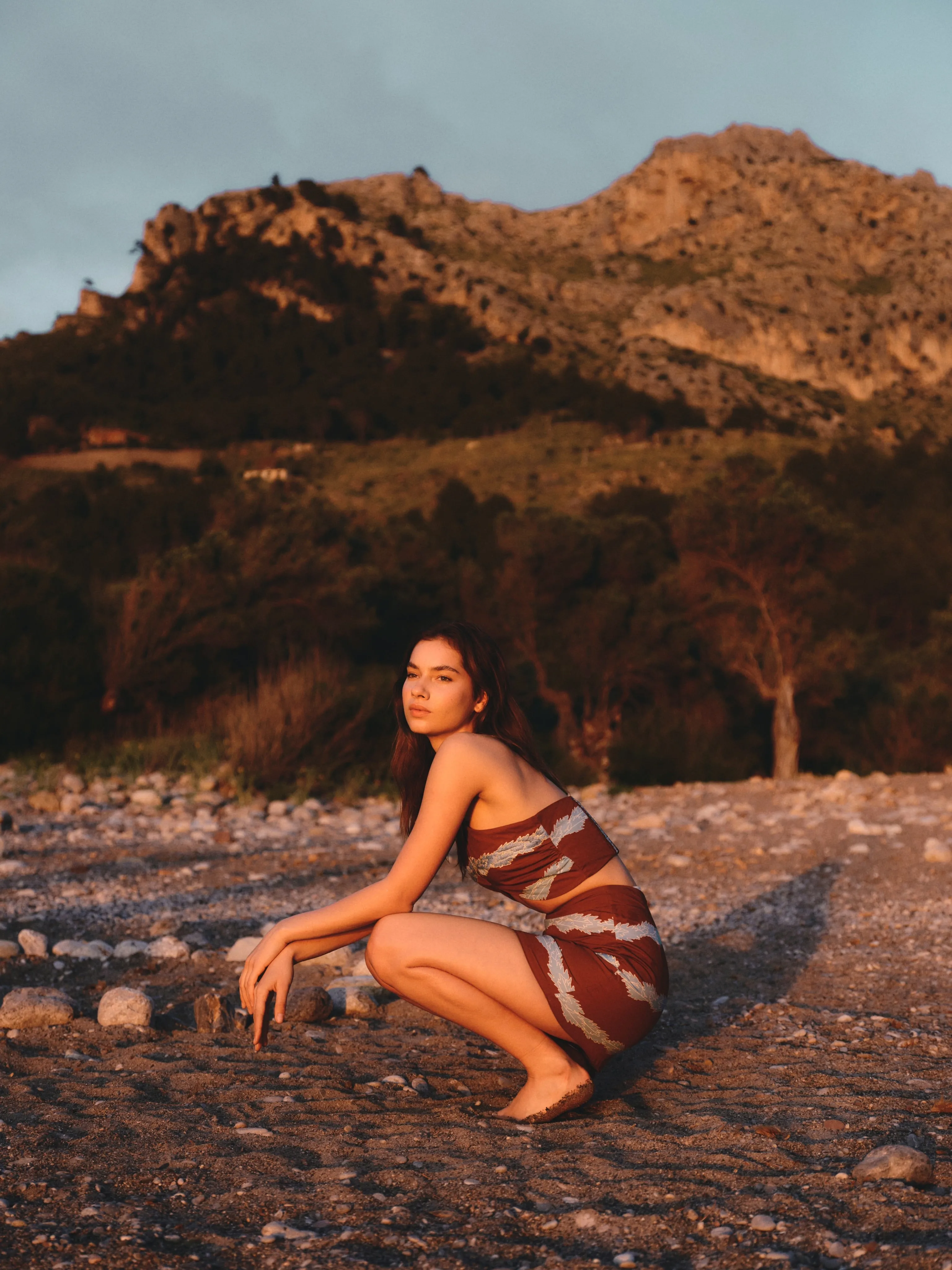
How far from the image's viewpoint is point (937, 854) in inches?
225

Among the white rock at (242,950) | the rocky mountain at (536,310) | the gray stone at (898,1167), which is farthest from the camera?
the rocky mountain at (536,310)

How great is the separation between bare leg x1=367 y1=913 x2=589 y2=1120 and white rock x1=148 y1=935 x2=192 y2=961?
1834 mm

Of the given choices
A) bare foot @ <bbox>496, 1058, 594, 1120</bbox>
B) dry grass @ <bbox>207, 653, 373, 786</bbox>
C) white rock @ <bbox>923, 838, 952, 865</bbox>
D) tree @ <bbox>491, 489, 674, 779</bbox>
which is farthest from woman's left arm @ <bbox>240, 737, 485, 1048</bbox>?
tree @ <bbox>491, 489, 674, 779</bbox>

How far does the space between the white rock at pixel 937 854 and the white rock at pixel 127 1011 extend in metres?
4.38

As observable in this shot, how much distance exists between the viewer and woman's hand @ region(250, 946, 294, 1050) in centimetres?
244

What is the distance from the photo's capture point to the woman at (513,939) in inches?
94.5

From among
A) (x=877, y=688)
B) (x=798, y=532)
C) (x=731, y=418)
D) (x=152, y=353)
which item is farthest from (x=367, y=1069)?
(x=152, y=353)

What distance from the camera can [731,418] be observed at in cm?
4366

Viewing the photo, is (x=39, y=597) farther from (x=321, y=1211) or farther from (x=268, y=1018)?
(x=321, y=1211)

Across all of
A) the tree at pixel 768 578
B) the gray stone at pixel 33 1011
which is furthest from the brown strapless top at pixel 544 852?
the tree at pixel 768 578

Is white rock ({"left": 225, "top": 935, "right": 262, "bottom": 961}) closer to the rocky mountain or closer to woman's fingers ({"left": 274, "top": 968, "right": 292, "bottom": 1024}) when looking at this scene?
woman's fingers ({"left": 274, "top": 968, "right": 292, "bottom": 1024})

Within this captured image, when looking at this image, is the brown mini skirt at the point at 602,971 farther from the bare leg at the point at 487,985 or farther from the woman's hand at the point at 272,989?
the woman's hand at the point at 272,989

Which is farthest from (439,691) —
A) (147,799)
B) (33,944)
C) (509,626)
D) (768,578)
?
(509,626)

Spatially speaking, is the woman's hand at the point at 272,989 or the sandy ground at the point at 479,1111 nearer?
the sandy ground at the point at 479,1111
